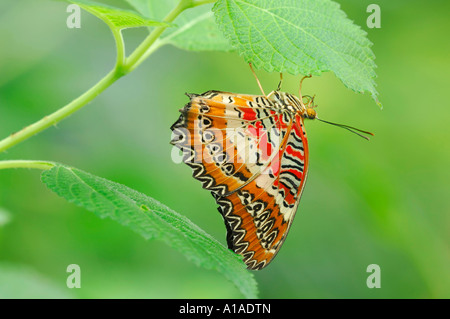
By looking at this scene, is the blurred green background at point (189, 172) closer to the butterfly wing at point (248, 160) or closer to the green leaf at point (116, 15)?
the butterfly wing at point (248, 160)

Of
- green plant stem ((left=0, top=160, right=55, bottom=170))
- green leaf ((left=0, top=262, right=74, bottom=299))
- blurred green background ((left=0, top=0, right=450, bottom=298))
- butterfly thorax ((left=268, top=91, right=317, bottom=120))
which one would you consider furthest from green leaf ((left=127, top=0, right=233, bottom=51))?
blurred green background ((left=0, top=0, right=450, bottom=298))

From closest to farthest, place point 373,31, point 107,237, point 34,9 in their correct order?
point 107,237, point 34,9, point 373,31

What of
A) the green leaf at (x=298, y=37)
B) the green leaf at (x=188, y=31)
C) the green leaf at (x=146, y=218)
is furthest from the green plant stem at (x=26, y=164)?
the green leaf at (x=188, y=31)

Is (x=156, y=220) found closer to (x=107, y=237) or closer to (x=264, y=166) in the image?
(x=264, y=166)

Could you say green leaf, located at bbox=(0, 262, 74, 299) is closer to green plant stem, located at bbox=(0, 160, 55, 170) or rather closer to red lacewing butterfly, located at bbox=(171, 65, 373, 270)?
green plant stem, located at bbox=(0, 160, 55, 170)

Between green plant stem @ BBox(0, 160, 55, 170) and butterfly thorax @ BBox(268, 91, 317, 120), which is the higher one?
butterfly thorax @ BBox(268, 91, 317, 120)

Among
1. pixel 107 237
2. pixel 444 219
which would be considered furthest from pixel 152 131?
pixel 444 219
